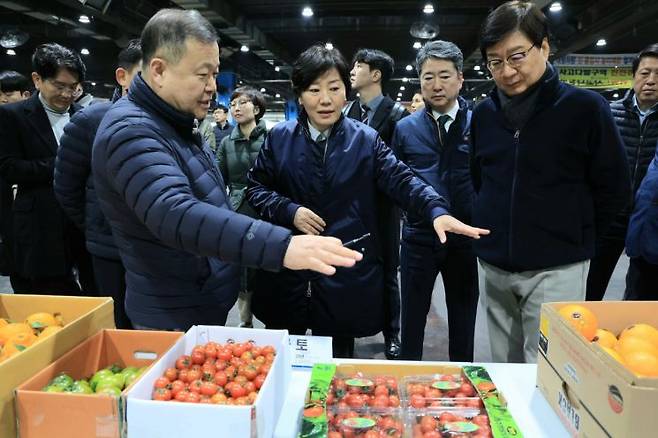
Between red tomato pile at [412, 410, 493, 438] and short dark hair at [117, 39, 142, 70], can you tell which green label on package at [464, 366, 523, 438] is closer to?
red tomato pile at [412, 410, 493, 438]

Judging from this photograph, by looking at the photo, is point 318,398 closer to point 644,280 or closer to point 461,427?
point 461,427

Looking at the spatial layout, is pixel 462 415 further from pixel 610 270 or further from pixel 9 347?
pixel 610 270

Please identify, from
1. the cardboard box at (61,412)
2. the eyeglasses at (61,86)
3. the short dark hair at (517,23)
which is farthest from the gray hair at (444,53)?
the cardboard box at (61,412)

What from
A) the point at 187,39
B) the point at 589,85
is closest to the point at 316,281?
the point at 187,39

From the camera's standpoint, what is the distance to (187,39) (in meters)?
1.32

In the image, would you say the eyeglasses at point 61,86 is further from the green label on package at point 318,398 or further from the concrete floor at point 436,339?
the green label on package at point 318,398

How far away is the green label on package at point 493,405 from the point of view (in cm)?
103

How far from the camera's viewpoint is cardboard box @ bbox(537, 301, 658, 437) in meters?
0.89

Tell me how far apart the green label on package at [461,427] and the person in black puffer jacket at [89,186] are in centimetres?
162

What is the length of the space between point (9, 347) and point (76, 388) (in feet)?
0.76

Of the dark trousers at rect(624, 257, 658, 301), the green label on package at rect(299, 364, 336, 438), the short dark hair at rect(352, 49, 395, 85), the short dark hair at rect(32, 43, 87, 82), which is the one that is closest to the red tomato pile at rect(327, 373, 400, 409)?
the green label on package at rect(299, 364, 336, 438)

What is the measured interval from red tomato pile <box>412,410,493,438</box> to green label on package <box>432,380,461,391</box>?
0.09 metres

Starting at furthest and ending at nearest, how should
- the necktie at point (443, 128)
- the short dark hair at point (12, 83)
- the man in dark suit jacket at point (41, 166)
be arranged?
1. the short dark hair at point (12, 83)
2. the man in dark suit jacket at point (41, 166)
3. the necktie at point (443, 128)

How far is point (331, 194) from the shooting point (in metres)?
1.92
